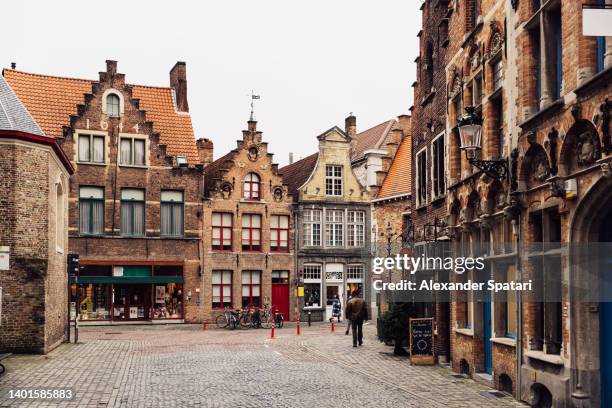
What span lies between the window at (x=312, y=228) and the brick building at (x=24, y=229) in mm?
22004

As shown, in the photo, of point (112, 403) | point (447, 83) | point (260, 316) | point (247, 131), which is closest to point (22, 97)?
point (247, 131)

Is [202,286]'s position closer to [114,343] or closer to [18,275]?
[114,343]

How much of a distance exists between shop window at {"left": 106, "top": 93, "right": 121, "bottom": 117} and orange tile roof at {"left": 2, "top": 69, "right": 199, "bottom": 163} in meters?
1.93

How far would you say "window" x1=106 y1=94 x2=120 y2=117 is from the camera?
3747cm

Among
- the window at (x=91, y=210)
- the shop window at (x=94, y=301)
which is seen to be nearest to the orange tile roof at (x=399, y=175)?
the window at (x=91, y=210)

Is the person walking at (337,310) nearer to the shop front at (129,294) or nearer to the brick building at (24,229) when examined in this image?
the shop front at (129,294)

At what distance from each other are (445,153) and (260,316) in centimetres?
1983

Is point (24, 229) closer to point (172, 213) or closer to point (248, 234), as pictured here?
point (172, 213)

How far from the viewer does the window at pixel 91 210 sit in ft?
119

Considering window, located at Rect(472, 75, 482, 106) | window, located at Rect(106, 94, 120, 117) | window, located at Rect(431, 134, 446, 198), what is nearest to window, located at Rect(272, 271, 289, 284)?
window, located at Rect(106, 94, 120, 117)

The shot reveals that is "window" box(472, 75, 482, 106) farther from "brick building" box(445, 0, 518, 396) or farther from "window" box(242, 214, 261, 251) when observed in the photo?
"window" box(242, 214, 261, 251)

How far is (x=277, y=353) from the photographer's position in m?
21.0

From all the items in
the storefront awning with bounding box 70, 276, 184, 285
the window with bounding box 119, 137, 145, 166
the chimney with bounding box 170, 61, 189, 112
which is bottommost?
the storefront awning with bounding box 70, 276, 184, 285

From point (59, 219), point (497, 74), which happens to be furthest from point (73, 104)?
point (497, 74)
